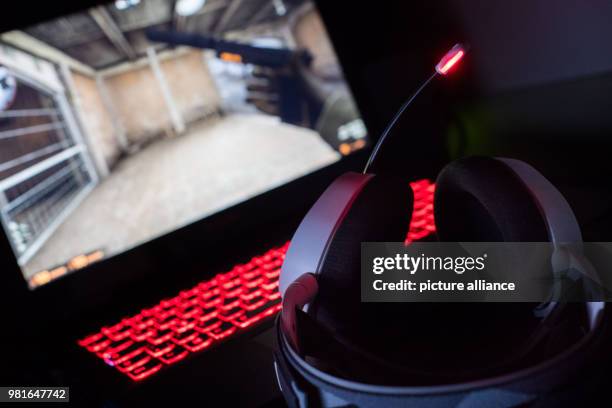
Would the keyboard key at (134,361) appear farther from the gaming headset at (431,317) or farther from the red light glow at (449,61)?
the red light glow at (449,61)

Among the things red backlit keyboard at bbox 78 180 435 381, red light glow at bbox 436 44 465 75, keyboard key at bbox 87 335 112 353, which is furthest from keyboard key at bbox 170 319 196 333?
red light glow at bbox 436 44 465 75

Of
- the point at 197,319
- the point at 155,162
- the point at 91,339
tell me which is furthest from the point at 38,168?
the point at 197,319

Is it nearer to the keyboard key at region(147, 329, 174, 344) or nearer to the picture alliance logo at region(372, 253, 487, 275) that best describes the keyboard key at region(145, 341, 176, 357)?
the keyboard key at region(147, 329, 174, 344)

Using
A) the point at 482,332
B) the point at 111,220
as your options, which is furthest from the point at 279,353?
the point at 111,220

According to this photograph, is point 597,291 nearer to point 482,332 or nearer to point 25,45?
point 482,332

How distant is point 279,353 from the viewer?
1.05 feet

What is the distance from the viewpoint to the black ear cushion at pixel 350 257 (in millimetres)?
374

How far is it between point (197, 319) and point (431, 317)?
0.32 meters

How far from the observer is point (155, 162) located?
95cm

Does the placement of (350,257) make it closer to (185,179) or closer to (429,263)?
(429,263)

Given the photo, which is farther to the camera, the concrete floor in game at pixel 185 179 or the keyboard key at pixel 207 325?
the concrete floor in game at pixel 185 179

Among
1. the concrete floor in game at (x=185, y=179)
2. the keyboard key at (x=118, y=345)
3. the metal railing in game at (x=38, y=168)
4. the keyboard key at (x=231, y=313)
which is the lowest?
the keyboard key at (x=231, y=313)

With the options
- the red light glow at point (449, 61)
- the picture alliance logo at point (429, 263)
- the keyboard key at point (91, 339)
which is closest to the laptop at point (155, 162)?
the keyboard key at point (91, 339)

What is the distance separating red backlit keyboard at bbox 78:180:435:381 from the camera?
578 millimetres
